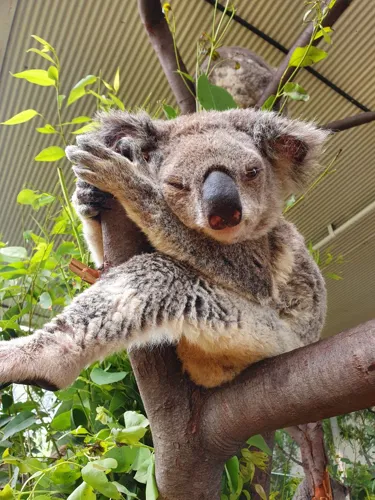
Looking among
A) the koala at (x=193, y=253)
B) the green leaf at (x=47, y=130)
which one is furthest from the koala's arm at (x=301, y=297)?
the green leaf at (x=47, y=130)

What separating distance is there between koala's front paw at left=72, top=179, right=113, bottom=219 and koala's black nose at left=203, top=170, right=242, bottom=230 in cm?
28

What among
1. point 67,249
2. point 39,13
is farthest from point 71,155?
point 39,13

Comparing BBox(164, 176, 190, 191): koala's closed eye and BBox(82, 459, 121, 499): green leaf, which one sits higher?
BBox(164, 176, 190, 191): koala's closed eye

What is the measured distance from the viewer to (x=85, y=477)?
108 centimetres

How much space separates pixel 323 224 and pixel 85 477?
3.21 metres

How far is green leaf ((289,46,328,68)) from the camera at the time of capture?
1961mm

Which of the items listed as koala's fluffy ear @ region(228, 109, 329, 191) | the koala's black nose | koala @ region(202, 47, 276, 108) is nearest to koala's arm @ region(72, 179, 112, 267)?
the koala's black nose

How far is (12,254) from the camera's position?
67.7 inches

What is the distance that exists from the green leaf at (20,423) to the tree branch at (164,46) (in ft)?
5.16

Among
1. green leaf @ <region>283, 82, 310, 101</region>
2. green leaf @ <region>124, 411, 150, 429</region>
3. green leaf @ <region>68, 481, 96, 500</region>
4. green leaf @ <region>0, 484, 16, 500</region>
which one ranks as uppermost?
green leaf @ <region>283, 82, 310, 101</region>

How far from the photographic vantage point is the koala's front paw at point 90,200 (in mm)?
1378

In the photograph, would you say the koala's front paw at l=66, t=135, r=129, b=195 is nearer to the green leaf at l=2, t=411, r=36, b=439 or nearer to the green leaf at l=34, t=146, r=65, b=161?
the green leaf at l=34, t=146, r=65, b=161

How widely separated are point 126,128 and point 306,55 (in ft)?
2.90

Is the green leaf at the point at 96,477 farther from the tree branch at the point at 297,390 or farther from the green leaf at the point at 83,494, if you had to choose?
the tree branch at the point at 297,390
